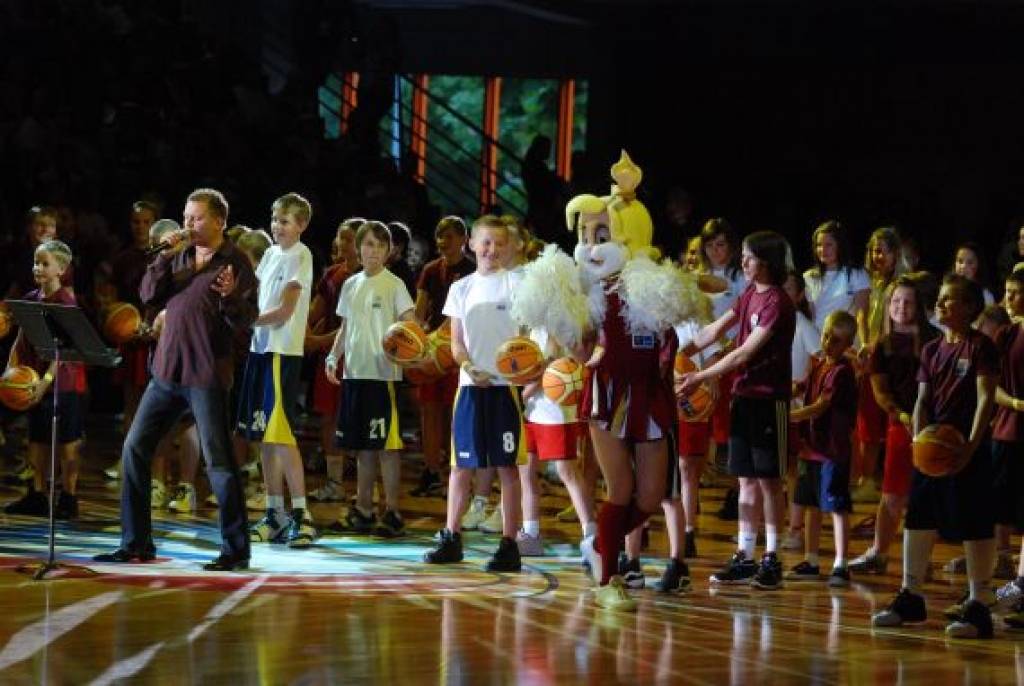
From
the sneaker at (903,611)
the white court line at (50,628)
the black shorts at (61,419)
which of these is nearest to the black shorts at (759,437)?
the sneaker at (903,611)

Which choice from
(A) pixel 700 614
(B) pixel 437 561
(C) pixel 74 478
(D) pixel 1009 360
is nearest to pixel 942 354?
(D) pixel 1009 360

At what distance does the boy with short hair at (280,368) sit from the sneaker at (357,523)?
381 millimetres

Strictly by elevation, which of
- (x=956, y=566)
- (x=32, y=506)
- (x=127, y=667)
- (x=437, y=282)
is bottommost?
(x=127, y=667)

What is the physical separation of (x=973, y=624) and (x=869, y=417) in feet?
9.94

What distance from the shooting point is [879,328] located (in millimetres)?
9516

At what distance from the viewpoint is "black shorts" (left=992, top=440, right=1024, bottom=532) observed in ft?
24.8

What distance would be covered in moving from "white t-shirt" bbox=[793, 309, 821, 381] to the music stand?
3063mm

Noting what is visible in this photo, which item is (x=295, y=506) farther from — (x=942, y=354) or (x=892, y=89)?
(x=892, y=89)

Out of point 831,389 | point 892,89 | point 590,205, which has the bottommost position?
point 831,389

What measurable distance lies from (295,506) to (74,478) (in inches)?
51.1

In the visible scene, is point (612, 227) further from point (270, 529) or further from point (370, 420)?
point (270, 529)

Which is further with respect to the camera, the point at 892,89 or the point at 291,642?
the point at 892,89

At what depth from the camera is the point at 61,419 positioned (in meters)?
9.25

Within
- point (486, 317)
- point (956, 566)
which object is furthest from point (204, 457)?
point (956, 566)
